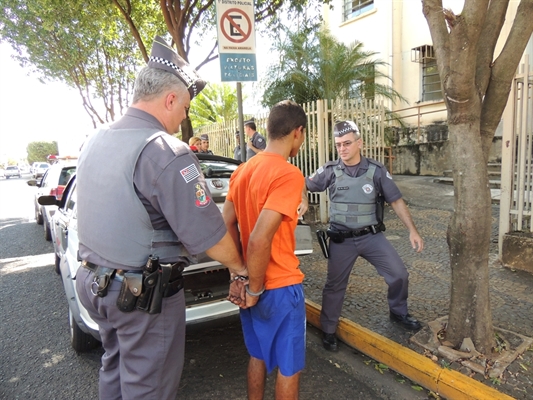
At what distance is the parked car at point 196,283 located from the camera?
2.76m

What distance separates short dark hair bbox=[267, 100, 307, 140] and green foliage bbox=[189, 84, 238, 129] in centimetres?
1644

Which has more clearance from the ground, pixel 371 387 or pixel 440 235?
pixel 440 235

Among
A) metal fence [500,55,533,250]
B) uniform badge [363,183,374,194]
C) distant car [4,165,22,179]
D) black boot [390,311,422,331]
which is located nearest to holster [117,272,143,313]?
uniform badge [363,183,374,194]

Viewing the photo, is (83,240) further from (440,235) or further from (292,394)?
(440,235)

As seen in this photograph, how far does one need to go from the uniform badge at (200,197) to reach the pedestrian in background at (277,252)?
13.6 inches

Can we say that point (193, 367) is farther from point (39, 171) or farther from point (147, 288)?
point (39, 171)

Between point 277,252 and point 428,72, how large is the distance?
42.7ft

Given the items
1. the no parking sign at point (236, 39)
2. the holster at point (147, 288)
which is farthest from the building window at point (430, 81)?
the holster at point (147, 288)

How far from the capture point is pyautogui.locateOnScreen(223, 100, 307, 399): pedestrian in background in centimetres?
189

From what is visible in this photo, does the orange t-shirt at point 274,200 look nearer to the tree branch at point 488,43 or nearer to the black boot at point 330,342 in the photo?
the black boot at point 330,342

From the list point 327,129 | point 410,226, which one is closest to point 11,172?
point 327,129

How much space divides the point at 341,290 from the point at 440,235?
3.45m

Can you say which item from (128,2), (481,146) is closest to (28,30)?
(128,2)

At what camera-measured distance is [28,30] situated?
1200 cm
